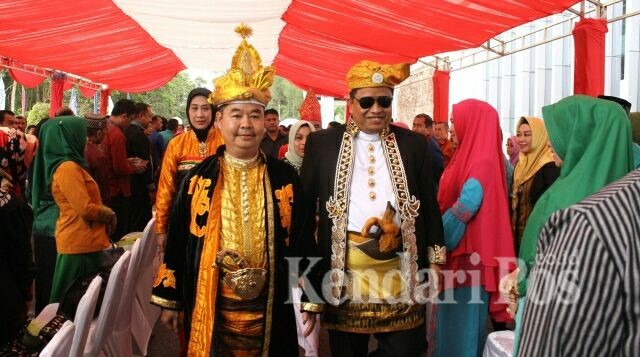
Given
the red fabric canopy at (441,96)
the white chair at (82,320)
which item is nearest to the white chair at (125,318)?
the white chair at (82,320)

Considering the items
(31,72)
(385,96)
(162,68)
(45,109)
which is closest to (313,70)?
(162,68)

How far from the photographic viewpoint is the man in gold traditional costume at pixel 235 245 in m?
2.42

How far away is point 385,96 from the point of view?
2691mm

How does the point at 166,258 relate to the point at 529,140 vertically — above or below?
below

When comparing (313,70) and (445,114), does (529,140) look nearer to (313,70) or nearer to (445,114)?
(445,114)

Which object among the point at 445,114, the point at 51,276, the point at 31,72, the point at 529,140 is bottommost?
the point at 51,276

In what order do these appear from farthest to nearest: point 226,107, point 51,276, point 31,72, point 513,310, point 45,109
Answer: point 45,109 < point 31,72 < point 51,276 < point 226,107 < point 513,310

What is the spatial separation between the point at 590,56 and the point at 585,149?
410cm

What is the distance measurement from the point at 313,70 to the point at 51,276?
10.1 metres

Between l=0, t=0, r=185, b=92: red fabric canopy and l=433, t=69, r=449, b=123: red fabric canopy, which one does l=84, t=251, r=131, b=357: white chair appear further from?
l=433, t=69, r=449, b=123: red fabric canopy

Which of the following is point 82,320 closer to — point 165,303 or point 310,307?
point 165,303

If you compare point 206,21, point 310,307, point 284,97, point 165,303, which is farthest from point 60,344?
point 284,97

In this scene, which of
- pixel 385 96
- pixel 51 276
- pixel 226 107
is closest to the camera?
pixel 226 107

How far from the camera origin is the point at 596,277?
2.65 ft
